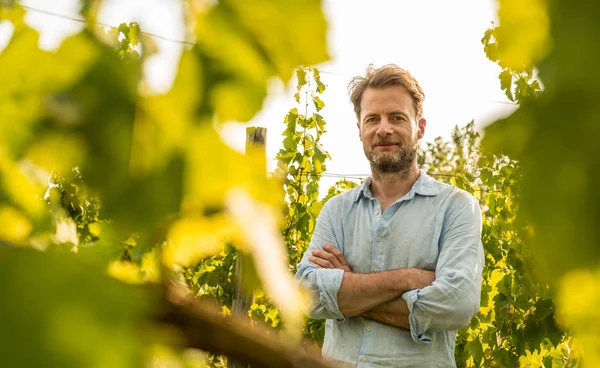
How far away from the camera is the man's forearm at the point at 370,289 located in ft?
8.40

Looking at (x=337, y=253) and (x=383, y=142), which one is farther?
(x=383, y=142)

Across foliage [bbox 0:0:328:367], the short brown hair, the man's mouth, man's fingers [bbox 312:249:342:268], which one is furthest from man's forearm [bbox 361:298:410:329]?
foliage [bbox 0:0:328:367]

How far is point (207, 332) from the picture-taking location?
355 mm

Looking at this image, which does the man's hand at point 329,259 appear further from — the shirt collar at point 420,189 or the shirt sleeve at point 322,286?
the shirt collar at point 420,189

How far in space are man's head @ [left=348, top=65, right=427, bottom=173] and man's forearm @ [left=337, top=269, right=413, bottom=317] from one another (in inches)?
24.5

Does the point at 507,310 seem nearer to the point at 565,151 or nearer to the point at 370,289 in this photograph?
the point at 370,289

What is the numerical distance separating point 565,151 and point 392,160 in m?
2.70

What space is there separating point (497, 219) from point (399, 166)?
2684mm

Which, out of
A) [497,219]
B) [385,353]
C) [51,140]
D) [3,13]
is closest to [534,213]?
[51,140]

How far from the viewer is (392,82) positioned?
10.3 ft

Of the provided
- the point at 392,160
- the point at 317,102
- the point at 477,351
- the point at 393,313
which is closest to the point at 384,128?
the point at 392,160

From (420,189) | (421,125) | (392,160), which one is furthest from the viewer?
(421,125)

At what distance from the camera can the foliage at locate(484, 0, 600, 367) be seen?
0.34 metres

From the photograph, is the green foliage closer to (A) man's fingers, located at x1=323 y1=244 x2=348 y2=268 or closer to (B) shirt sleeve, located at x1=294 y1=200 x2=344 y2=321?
(B) shirt sleeve, located at x1=294 y1=200 x2=344 y2=321
